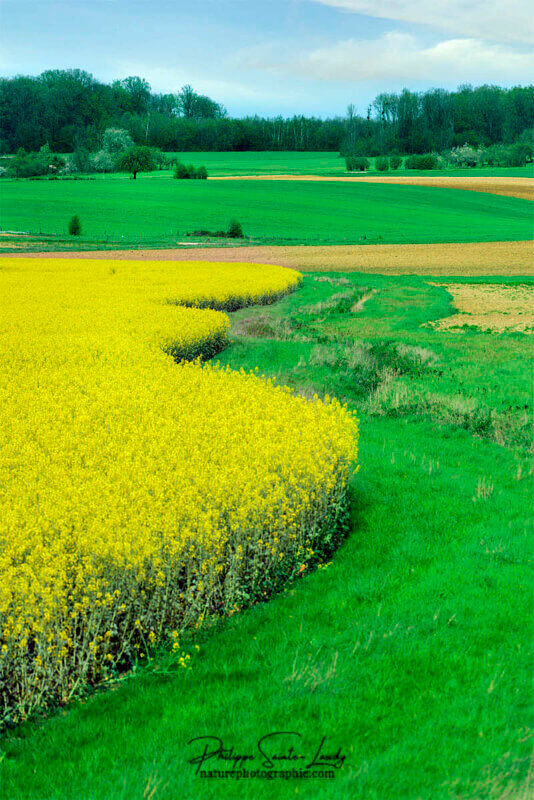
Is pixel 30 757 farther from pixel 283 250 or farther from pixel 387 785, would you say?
pixel 283 250

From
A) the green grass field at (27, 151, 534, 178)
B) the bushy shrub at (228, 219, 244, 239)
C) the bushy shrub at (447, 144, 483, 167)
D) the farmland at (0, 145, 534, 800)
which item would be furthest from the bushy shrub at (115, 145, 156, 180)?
the farmland at (0, 145, 534, 800)

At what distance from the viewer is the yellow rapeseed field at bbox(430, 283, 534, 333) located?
2262cm

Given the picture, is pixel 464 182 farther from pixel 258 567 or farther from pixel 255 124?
pixel 258 567

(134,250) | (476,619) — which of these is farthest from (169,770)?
(134,250)

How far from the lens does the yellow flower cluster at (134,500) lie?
18.4 feet

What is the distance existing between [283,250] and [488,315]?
25887 mm

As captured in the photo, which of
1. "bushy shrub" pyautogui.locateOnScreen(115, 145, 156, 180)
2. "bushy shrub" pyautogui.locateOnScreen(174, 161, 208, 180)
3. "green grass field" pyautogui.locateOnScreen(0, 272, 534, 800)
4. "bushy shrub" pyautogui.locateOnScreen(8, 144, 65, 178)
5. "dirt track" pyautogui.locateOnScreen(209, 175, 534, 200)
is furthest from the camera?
"bushy shrub" pyautogui.locateOnScreen(8, 144, 65, 178)

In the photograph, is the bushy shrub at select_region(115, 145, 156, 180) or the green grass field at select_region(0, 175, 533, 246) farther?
the bushy shrub at select_region(115, 145, 156, 180)

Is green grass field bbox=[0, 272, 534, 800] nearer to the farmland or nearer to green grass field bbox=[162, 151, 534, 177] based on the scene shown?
the farmland

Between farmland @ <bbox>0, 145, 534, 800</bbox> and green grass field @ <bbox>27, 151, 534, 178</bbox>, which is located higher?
green grass field @ <bbox>27, 151, 534, 178</bbox>

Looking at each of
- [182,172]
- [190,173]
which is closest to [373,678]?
[190,173]

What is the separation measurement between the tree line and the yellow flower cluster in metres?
125

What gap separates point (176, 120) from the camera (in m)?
156

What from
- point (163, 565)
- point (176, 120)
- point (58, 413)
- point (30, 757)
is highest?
point (176, 120)
